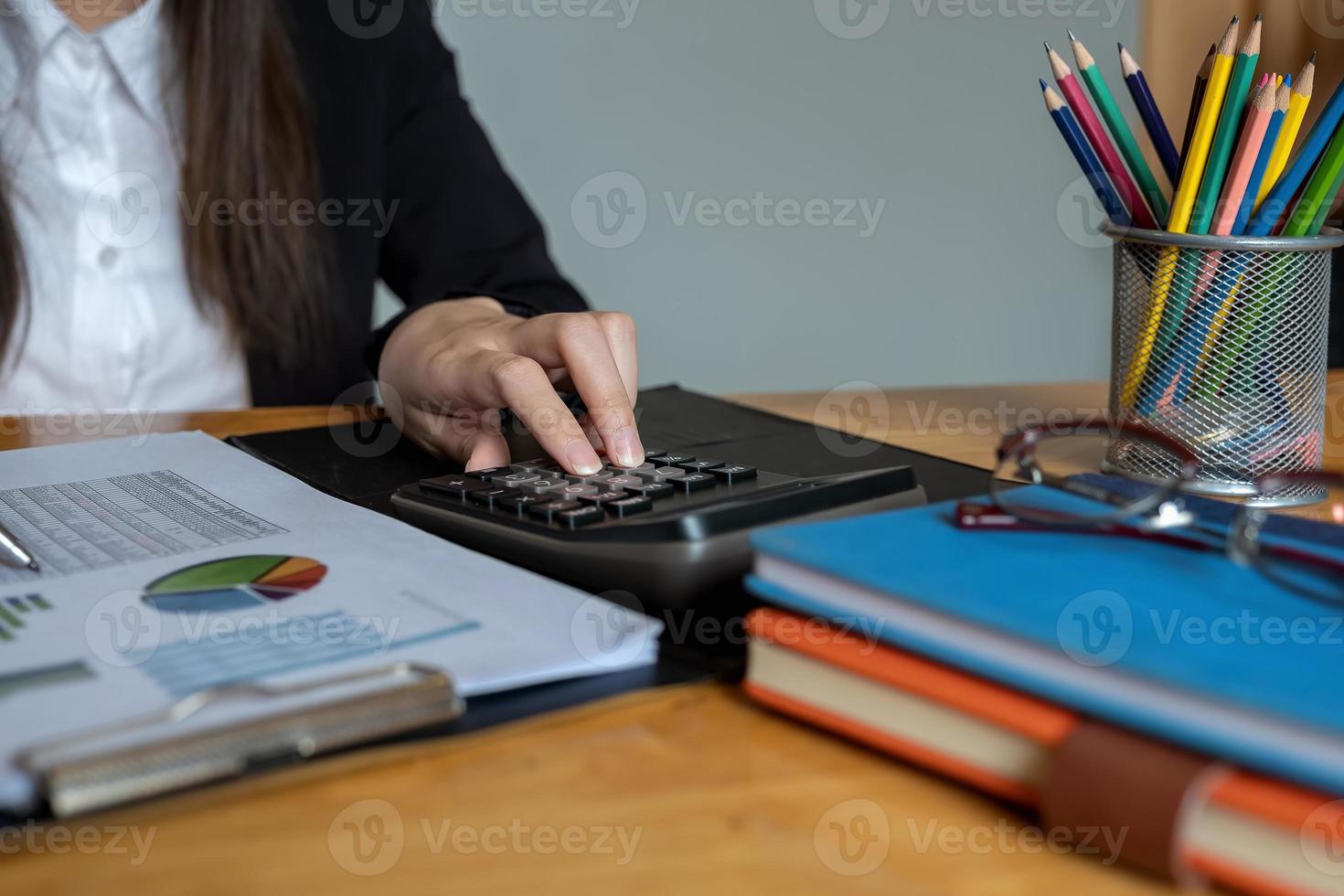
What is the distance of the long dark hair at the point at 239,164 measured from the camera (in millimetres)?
1037

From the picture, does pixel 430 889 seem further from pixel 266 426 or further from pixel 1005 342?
pixel 1005 342

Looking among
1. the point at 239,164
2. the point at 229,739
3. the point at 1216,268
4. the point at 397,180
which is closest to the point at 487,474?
the point at 229,739

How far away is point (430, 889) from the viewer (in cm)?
30

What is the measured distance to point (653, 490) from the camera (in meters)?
0.50

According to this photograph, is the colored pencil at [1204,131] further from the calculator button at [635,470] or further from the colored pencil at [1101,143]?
the calculator button at [635,470]

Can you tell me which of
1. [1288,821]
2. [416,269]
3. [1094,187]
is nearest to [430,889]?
[1288,821]

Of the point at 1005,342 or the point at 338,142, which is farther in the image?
the point at 1005,342

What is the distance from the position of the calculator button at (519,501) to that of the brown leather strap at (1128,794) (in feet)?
0.81

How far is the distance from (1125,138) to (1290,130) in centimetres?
8

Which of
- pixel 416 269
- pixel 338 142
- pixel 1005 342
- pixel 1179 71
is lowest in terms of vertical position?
pixel 1005 342

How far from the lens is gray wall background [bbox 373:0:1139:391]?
2172mm

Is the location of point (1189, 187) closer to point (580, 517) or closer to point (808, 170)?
point (580, 517)

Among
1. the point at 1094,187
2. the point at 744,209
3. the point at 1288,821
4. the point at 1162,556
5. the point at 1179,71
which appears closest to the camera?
the point at 1288,821

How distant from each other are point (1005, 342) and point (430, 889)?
7.82 feet
